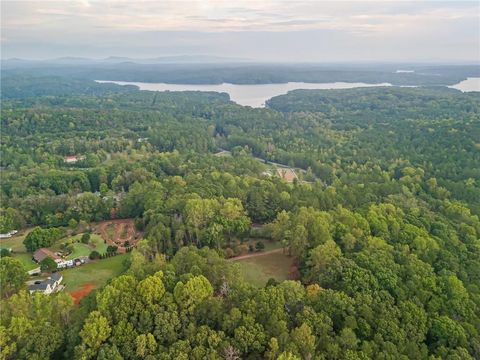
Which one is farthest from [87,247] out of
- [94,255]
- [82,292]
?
[82,292]

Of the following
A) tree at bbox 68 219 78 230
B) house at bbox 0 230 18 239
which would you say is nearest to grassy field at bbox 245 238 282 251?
tree at bbox 68 219 78 230

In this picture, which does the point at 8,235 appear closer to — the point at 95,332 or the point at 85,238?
the point at 85,238

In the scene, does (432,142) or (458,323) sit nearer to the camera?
(458,323)

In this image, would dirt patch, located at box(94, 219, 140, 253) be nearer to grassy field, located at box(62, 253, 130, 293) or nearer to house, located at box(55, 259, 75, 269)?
grassy field, located at box(62, 253, 130, 293)

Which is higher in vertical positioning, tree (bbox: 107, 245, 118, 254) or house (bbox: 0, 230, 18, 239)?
tree (bbox: 107, 245, 118, 254)

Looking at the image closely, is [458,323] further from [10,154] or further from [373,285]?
[10,154]

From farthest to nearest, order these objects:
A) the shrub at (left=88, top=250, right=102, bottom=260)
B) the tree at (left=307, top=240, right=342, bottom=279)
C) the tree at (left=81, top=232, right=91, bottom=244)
Result: the tree at (left=81, top=232, right=91, bottom=244) → the shrub at (left=88, top=250, right=102, bottom=260) → the tree at (left=307, top=240, right=342, bottom=279)

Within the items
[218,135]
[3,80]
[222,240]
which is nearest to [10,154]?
[218,135]
